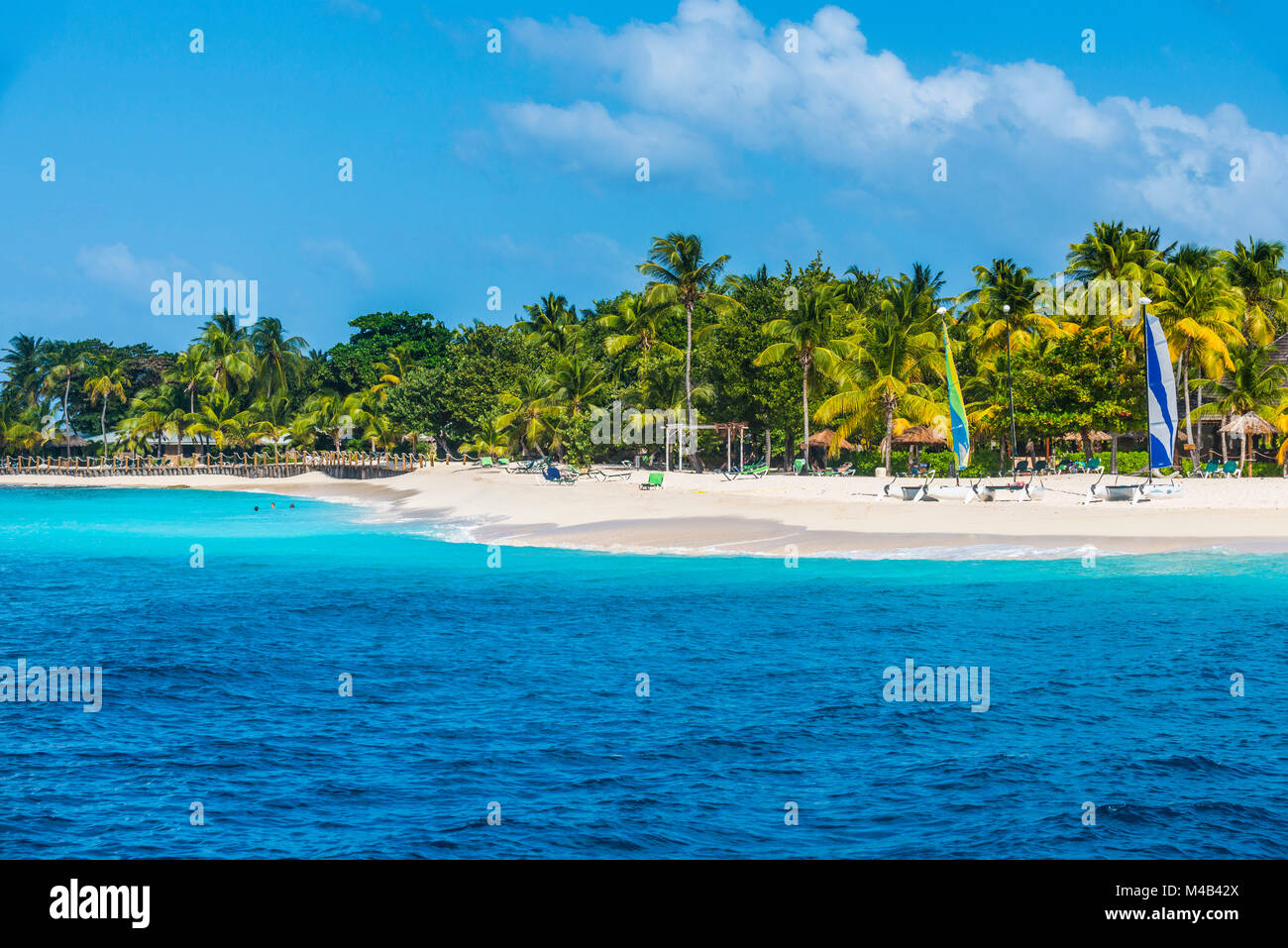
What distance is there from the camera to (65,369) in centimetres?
11000

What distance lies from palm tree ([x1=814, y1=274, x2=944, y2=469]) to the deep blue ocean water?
85.7ft

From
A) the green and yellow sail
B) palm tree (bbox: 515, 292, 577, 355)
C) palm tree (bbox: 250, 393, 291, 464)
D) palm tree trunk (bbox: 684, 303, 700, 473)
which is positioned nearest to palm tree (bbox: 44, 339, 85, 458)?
palm tree (bbox: 250, 393, 291, 464)

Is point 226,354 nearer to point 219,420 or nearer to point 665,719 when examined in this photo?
point 219,420

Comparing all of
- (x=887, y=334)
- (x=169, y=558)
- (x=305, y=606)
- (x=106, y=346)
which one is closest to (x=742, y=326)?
(x=887, y=334)

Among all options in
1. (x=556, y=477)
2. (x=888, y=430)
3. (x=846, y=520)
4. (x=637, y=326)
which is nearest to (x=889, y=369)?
(x=888, y=430)

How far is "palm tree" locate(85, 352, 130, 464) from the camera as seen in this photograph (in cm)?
10906

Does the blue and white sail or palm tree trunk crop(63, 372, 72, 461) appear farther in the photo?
palm tree trunk crop(63, 372, 72, 461)

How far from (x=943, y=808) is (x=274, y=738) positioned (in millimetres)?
7833

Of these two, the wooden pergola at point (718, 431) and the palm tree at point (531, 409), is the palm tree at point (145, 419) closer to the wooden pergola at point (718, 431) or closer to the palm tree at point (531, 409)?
the palm tree at point (531, 409)

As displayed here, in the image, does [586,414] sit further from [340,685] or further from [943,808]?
[943,808]

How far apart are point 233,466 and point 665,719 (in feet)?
300

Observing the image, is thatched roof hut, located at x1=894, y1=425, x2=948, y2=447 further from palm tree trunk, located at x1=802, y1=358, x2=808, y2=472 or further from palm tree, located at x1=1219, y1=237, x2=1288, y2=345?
palm tree, located at x1=1219, y1=237, x2=1288, y2=345

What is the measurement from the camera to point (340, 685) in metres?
15.8

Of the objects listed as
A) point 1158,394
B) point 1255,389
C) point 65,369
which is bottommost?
point 1158,394
